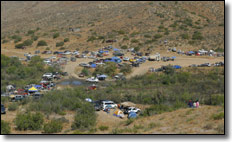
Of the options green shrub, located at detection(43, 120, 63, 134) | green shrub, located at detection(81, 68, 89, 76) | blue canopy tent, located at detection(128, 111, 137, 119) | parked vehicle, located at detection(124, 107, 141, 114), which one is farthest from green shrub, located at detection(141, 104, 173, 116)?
green shrub, located at detection(81, 68, 89, 76)

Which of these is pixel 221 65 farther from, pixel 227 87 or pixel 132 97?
pixel 227 87

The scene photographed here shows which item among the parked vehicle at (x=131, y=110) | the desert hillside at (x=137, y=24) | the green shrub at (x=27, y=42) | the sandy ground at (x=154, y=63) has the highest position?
the desert hillside at (x=137, y=24)

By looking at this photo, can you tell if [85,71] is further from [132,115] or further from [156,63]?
[132,115]

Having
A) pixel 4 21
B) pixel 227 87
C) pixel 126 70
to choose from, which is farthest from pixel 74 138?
pixel 4 21

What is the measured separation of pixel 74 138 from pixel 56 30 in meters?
71.1

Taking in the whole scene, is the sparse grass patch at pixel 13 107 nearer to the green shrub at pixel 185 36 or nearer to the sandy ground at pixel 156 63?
the sandy ground at pixel 156 63

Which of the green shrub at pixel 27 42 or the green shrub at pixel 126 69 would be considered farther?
the green shrub at pixel 27 42

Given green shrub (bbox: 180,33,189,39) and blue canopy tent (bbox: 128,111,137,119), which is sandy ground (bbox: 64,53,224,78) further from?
blue canopy tent (bbox: 128,111,137,119)

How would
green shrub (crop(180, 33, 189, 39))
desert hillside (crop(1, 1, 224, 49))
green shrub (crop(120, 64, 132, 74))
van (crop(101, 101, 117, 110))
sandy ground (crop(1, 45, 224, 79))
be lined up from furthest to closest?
desert hillside (crop(1, 1, 224, 49)) < green shrub (crop(180, 33, 189, 39)) < sandy ground (crop(1, 45, 224, 79)) < green shrub (crop(120, 64, 132, 74)) < van (crop(101, 101, 117, 110))

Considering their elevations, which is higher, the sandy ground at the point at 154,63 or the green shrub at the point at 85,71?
the sandy ground at the point at 154,63

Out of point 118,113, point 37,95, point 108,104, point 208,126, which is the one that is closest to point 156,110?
point 118,113

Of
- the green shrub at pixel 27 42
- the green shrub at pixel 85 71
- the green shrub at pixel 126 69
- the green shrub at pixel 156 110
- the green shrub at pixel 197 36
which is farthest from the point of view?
the green shrub at pixel 27 42

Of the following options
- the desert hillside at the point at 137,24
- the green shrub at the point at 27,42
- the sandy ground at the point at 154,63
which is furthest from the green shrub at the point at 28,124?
the green shrub at the point at 27,42

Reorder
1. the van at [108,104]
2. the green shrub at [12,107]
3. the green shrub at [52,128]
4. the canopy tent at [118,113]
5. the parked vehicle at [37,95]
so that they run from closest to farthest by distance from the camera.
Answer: the green shrub at [52,128] < the canopy tent at [118,113] < the green shrub at [12,107] < the van at [108,104] < the parked vehicle at [37,95]
